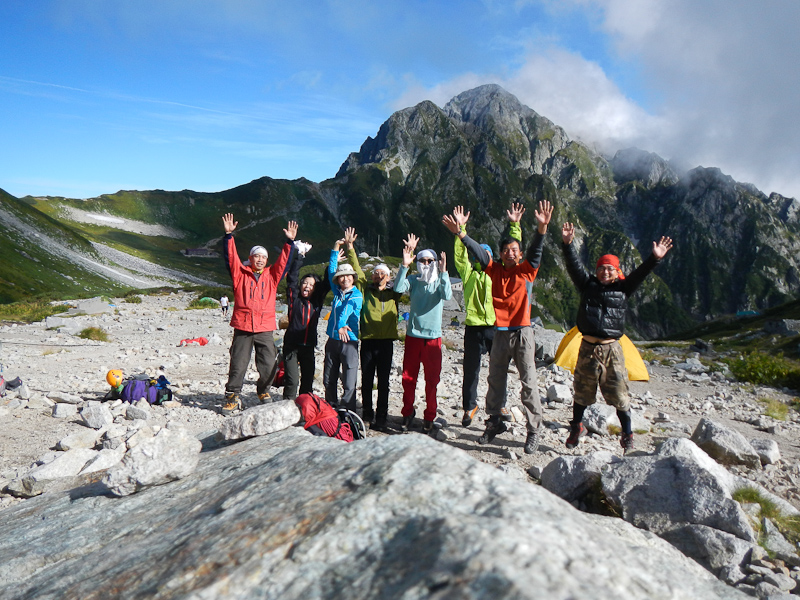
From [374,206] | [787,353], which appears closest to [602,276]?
[787,353]

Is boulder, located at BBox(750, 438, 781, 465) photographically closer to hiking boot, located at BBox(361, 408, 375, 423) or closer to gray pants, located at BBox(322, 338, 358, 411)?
hiking boot, located at BBox(361, 408, 375, 423)

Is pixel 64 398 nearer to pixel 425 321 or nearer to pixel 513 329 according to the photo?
pixel 425 321

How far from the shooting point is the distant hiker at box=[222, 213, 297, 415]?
8.40 meters

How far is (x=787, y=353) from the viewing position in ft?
59.7

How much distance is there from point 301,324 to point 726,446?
7059 mm

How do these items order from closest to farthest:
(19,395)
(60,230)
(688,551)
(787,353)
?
(688,551)
(19,395)
(787,353)
(60,230)

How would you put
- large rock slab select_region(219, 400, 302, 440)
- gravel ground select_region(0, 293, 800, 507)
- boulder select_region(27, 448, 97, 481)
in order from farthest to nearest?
gravel ground select_region(0, 293, 800, 507)
boulder select_region(27, 448, 97, 481)
large rock slab select_region(219, 400, 302, 440)

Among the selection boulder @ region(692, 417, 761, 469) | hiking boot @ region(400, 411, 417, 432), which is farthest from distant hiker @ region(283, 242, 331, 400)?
boulder @ region(692, 417, 761, 469)

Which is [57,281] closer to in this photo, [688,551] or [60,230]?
[60,230]

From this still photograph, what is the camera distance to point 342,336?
25.5ft

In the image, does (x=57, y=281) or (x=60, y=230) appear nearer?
(x=57, y=281)

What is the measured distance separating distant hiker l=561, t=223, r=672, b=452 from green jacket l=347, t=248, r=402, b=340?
3.04 m

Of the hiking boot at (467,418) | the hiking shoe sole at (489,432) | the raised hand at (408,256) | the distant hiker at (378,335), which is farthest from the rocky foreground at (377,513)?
the raised hand at (408,256)

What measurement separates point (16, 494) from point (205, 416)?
127 inches
